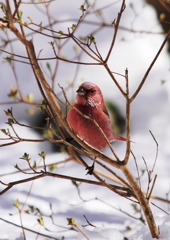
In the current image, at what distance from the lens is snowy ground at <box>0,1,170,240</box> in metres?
2.65

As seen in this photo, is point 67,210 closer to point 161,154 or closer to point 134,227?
point 134,227

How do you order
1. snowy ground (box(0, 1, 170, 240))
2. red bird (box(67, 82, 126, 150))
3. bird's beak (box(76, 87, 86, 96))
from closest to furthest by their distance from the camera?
red bird (box(67, 82, 126, 150)) < bird's beak (box(76, 87, 86, 96)) < snowy ground (box(0, 1, 170, 240))

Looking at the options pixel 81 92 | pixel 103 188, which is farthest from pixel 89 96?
pixel 103 188

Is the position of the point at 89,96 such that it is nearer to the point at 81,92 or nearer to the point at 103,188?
the point at 81,92

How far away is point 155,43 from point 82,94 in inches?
104

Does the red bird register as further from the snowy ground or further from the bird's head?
the snowy ground

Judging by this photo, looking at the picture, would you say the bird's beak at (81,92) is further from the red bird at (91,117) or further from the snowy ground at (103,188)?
the snowy ground at (103,188)

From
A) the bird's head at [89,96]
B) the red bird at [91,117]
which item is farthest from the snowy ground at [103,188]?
the bird's head at [89,96]

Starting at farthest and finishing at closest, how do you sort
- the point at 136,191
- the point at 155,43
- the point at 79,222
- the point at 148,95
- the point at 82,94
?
the point at 155,43
the point at 148,95
the point at 79,222
the point at 82,94
the point at 136,191

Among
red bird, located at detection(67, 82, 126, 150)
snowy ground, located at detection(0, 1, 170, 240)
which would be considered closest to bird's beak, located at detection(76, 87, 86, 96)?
red bird, located at detection(67, 82, 126, 150)

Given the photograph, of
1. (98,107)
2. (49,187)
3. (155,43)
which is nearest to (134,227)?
(49,187)

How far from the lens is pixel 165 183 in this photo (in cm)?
332

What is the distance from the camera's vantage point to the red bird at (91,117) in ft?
6.47

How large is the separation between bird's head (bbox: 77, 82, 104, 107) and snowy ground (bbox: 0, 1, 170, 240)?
646mm
